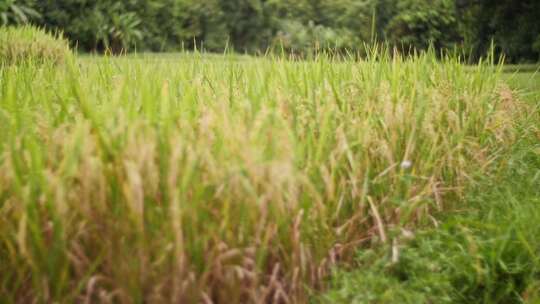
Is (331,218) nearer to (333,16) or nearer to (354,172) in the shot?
(354,172)

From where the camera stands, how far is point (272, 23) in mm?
13648

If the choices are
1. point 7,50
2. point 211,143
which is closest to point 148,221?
point 211,143

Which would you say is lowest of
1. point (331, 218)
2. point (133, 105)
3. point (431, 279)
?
point (431, 279)

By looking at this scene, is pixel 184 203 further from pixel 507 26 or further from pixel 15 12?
pixel 15 12

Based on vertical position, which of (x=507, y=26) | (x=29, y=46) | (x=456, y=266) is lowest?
(x=456, y=266)

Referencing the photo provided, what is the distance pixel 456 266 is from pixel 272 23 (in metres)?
11.8

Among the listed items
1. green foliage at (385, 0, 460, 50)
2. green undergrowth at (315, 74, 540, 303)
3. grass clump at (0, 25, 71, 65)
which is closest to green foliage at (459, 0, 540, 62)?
green foliage at (385, 0, 460, 50)

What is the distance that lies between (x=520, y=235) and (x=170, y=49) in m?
12.7

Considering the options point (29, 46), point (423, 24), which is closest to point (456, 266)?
point (29, 46)

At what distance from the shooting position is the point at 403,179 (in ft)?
7.84

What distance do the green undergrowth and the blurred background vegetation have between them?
363 inches

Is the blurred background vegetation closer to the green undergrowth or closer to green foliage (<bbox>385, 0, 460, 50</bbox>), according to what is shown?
green foliage (<bbox>385, 0, 460, 50</bbox>)

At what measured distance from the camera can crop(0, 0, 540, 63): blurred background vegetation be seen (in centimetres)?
1161

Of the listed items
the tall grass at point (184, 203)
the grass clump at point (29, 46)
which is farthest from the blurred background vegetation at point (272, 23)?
the tall grass at point (184, 203)
